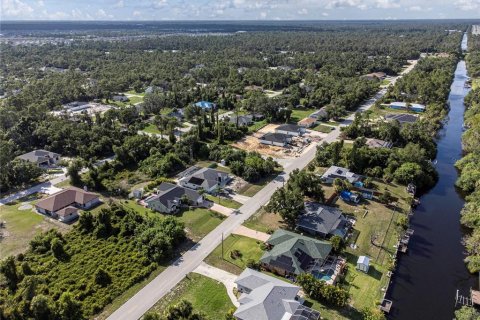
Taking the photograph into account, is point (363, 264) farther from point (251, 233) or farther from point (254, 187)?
point (254, 187)

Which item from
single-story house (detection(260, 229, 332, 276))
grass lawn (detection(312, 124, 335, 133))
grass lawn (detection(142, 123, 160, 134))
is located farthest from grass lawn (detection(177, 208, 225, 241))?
grass lawn (detection(312, 124, 335, 133))

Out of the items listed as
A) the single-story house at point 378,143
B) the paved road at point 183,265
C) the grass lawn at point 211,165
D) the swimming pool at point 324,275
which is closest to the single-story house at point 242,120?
the grass lawn at point 211,165

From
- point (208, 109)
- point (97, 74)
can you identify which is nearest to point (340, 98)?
point (208, 109)

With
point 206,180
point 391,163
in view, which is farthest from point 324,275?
point 391,163

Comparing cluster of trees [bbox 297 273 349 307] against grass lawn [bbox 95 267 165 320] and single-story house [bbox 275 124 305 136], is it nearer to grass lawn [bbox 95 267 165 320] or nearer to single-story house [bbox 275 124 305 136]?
grass lawn [bbox 95 267 165 320]

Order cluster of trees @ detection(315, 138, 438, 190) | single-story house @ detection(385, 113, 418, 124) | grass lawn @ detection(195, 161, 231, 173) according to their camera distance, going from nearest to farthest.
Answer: cluster of trees @ detection(315, 138, 438, 190) < grass lawn @ detection(195, 161, 231, 173) < single-story house @ detection(385, 113, 418, 124)

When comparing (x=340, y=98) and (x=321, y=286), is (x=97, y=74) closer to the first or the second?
(x=340, y=98)

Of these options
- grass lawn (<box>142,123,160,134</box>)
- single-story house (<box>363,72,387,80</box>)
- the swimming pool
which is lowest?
the swimming pool
